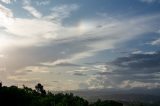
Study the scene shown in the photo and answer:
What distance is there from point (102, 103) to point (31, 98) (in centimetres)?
2752

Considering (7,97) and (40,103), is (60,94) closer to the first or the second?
(40,103)

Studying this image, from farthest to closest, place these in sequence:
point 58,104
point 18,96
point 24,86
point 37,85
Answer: point 37,85 → point 24,86 → point 18,96 → point 58,104

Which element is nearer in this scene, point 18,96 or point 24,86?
point 18,96

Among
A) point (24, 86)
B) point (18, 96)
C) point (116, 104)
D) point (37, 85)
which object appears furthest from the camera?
point (37, 85)

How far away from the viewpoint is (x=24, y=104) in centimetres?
11281

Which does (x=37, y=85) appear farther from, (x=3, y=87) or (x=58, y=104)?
(x=58, y=104)

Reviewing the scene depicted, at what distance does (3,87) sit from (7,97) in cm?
686

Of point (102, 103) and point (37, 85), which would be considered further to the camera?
point (37, 85)

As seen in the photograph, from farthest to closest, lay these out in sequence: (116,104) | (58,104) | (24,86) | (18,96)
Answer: (24,86), (18,96), (116,104), (58,104)

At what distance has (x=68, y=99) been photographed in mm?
105500

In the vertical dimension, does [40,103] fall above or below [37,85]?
below

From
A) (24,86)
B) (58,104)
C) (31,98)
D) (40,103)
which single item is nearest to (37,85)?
(24,86)

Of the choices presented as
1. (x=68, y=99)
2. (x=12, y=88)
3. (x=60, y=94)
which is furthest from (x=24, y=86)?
(x=68, y=99)

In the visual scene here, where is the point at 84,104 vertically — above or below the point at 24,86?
below
